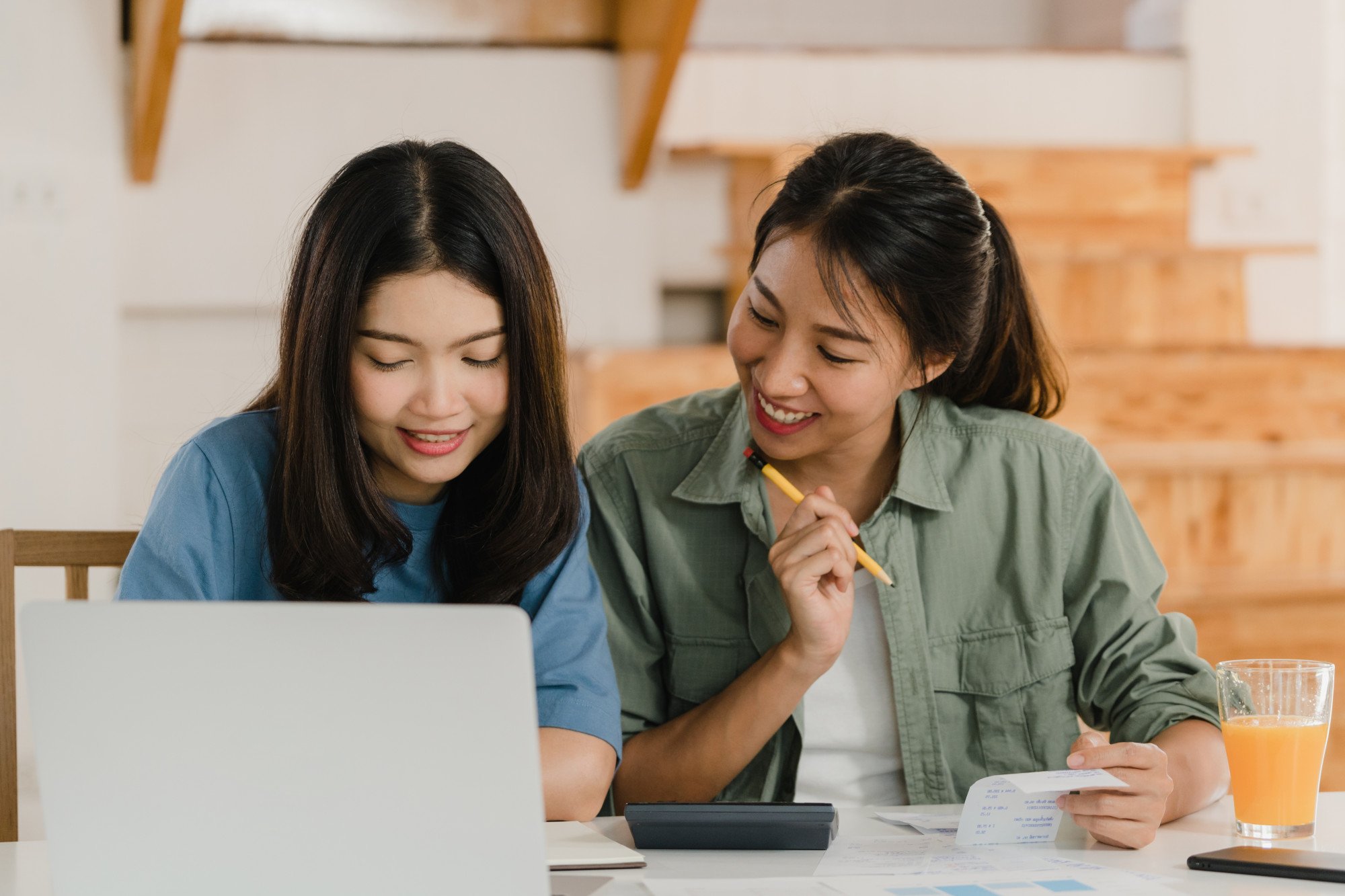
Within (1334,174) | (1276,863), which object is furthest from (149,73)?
(1334,174)

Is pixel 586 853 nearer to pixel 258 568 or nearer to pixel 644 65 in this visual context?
pixel 258 568

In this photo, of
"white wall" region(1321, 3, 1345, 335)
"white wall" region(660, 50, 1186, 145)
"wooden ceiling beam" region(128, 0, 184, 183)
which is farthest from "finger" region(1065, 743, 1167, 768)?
"white wall" region(1321, 3, 1345, 335)

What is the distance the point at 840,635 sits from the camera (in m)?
1.14

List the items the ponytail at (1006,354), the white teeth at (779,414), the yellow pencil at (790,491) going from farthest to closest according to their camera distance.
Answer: the ponytail at (1006,354)
the white teeth at (779,414)
the yellow pencil at (790,491)

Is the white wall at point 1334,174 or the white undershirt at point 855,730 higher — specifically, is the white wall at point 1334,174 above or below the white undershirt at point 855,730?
above

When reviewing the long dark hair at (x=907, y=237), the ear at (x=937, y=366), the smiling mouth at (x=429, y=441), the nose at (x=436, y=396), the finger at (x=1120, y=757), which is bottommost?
the finger at (x=1120, y=757)

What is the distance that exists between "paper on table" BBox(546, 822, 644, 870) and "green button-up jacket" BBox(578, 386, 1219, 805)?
36 cm

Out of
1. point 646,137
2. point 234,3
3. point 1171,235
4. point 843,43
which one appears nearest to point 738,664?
point 646,137

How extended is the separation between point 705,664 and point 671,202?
221 cm

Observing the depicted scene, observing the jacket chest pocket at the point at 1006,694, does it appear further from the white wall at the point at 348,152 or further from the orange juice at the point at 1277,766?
the white wall at the point at 348,152

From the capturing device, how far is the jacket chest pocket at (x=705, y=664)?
133cm

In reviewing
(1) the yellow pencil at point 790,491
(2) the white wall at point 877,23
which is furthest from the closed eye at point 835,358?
(2) the white wall at point 877,23

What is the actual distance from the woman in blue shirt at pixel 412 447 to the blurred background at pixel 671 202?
1480 millimetres

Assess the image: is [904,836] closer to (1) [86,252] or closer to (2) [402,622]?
(2) [402,622]
